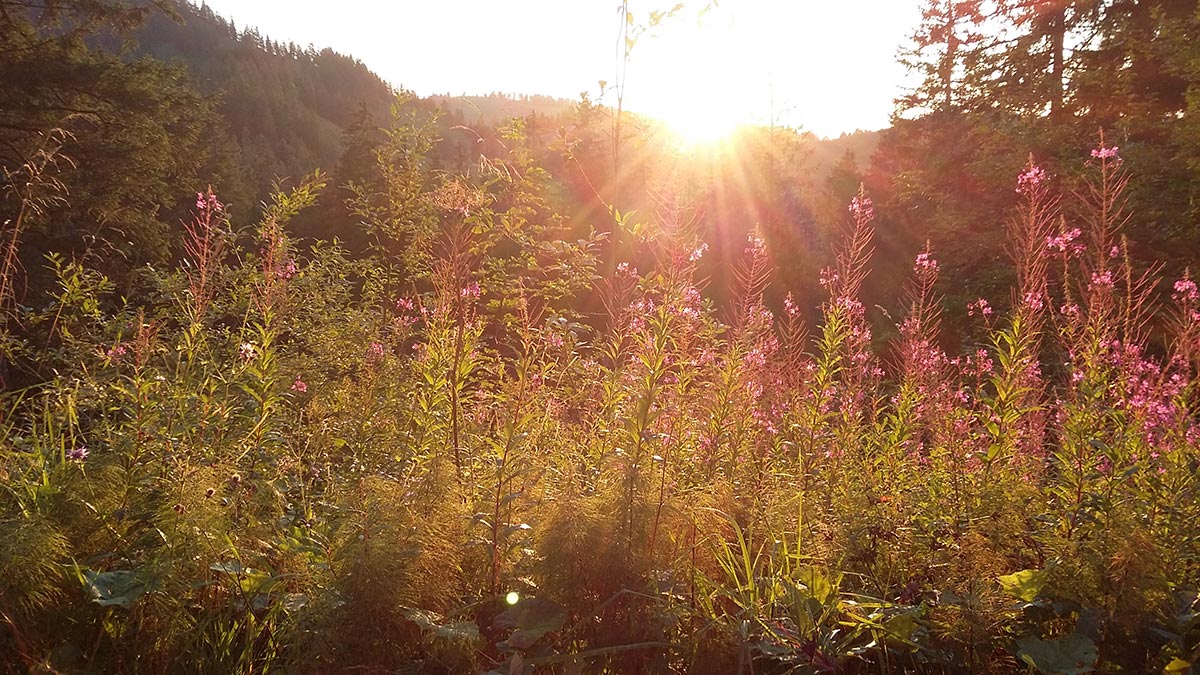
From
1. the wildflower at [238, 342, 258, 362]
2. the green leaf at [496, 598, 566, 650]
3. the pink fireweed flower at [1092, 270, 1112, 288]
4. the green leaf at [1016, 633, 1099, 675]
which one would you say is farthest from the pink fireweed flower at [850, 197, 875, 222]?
the wildflower at [238, 342, 258, 362]

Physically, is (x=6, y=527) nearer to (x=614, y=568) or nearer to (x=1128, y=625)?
(x=614, y=568)

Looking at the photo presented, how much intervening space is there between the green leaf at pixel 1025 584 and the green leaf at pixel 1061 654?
134mm

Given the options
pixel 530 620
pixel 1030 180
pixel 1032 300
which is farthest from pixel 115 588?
pixel 1030 180

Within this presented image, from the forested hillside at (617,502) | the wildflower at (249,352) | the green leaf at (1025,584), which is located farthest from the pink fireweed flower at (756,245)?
the wildflower at (249,352)

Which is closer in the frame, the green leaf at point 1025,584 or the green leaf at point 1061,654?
the green leaf at point 1061,654

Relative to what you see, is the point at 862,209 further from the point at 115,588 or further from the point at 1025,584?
the point at 115,588

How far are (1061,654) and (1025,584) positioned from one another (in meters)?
0.25

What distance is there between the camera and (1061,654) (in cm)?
167

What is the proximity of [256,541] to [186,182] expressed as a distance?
16.6m

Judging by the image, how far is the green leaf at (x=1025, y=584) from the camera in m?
1.86

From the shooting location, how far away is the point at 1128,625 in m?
1.78

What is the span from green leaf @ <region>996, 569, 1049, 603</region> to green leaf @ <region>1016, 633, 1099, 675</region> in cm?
13

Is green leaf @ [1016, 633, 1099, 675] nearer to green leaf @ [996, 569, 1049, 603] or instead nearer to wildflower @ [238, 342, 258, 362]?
green leaf @ [996, 569, 1049, 603]

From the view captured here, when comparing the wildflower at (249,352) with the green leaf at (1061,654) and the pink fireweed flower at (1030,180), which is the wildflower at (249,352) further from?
the pink fireweed flower at (1030,180)
